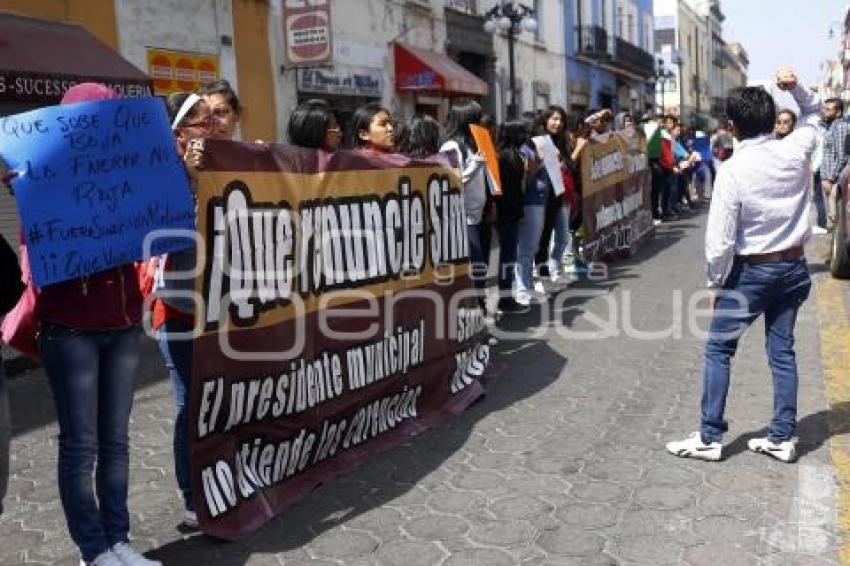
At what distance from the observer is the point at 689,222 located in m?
16.2

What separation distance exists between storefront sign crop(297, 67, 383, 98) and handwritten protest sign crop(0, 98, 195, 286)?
35.8ft

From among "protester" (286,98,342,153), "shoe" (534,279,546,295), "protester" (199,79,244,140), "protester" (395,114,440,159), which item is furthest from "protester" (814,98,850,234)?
"protester" (199,79,244,140)

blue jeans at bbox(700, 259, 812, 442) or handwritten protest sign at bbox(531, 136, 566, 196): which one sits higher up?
handwritten protest sign at bbox(531, 136, 566, 196)

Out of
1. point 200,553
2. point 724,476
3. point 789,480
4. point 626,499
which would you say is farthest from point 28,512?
point 789,480

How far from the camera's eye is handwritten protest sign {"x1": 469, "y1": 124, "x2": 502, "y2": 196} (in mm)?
7145

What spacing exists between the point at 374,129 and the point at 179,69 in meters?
6.44

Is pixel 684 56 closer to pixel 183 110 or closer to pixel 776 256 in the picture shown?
pixel 776 256

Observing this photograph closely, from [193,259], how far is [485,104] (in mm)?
19226

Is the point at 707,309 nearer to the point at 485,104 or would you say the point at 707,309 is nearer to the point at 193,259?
the point at 193,259

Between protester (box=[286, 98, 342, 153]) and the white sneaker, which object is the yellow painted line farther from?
protester (box=[286, 98, 342, 153])

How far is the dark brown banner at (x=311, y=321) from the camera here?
3.62m

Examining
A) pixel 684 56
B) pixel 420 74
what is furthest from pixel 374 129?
pixel 684 56

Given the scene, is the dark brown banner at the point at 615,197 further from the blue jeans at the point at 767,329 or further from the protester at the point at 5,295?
the protester at the point at 5,295

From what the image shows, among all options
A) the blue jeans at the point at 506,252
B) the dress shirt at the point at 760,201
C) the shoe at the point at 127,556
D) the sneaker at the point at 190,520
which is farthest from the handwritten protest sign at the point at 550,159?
the shoe at the point at 127,556
